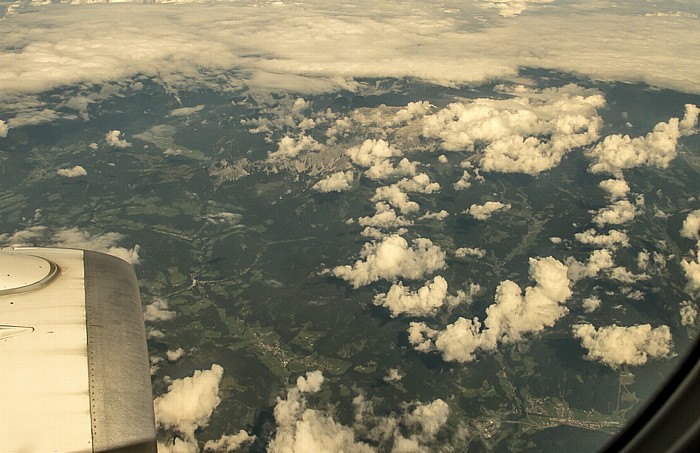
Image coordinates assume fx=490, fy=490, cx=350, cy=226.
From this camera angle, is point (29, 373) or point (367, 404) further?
point (367, 404)

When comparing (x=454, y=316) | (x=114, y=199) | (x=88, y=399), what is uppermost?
(x=88, y=399)

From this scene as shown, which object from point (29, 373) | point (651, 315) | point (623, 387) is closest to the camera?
point (29, 373)

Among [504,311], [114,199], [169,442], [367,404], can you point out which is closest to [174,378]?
[169,442]

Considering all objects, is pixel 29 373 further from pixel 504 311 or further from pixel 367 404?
pixel 504 311

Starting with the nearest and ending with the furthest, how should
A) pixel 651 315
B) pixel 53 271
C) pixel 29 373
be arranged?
pixel 29 373
pixel 53 271
pixel 651 315

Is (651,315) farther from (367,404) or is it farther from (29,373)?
(29,373)

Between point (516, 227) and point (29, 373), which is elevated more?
point (29, 373)
